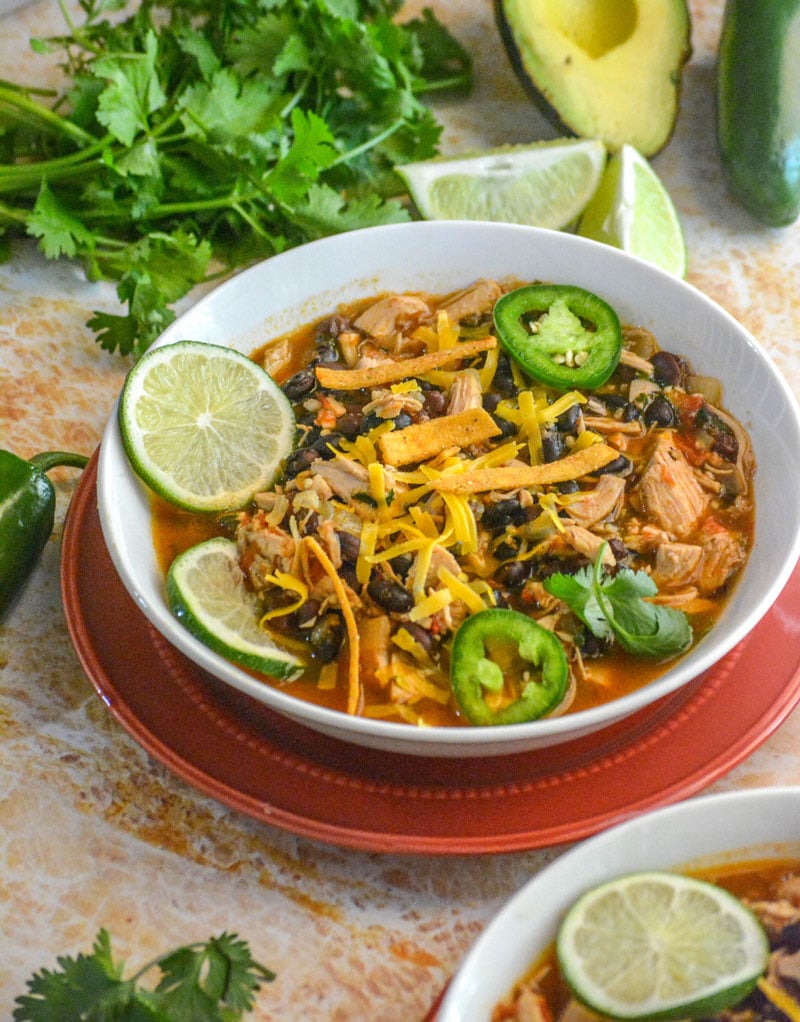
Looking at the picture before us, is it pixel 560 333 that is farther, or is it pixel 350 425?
pixel 560 333

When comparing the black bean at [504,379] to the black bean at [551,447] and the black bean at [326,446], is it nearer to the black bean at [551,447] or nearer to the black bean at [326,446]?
the black bean at [551,447]

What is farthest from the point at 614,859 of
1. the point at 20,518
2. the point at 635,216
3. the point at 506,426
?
the point at 635,216

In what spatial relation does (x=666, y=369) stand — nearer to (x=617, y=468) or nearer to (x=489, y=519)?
(x=617, y=468)

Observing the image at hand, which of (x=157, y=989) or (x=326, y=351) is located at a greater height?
(x=326, y=351)

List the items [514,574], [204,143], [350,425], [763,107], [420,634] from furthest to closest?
1. [763,107]
2. [204,143]
3. [350,425]
4. [514,574]
5. [420,634]

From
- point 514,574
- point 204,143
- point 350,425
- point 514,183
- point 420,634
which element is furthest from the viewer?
point 514,183

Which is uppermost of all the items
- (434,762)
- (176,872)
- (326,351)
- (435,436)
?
(435,436)
